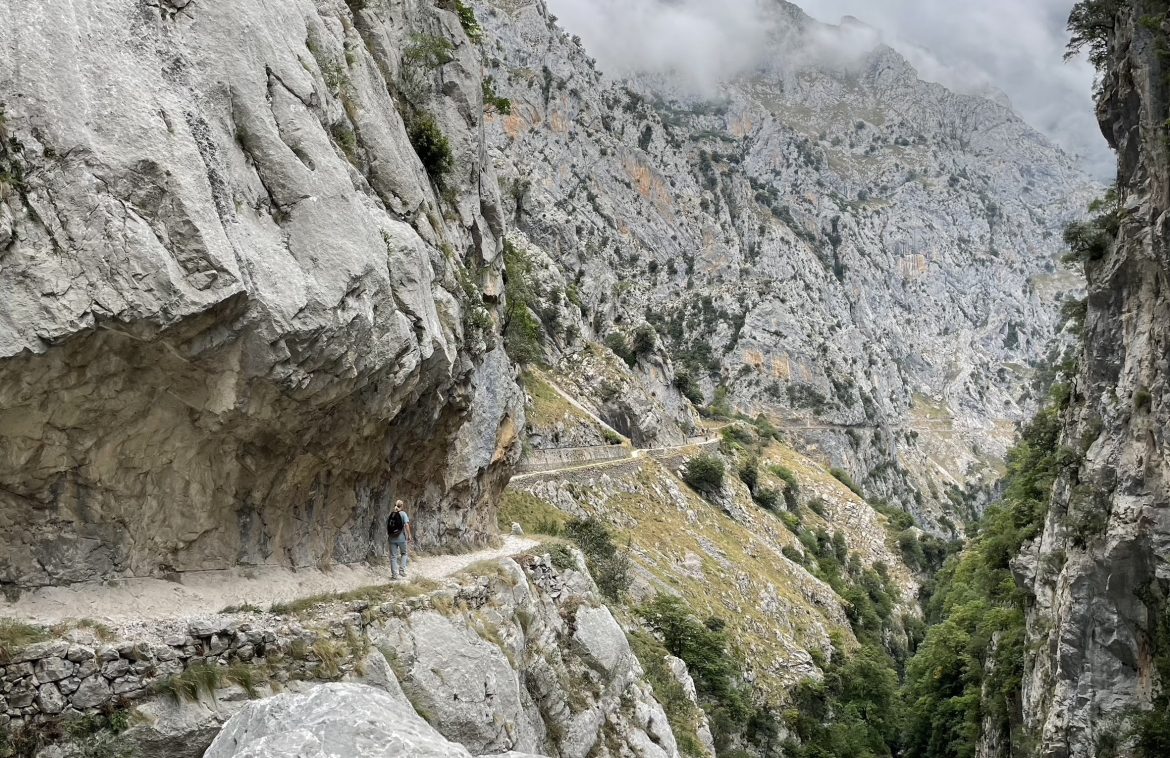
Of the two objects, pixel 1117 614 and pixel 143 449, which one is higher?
pixel 1117 614

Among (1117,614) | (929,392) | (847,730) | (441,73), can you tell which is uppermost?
(929,392)

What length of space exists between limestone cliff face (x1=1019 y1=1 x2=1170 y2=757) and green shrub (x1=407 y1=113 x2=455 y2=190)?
24.7m

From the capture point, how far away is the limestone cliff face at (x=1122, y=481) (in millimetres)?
24938

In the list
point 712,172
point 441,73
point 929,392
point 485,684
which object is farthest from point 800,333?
point 485,684

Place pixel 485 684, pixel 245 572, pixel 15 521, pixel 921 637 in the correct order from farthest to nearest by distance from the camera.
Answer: pixel 921 637
pixel 485 684
pixel 245 572
pixel 15 521

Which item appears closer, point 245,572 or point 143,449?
point 143,449

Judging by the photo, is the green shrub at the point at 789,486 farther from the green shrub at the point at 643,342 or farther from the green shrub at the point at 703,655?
Result: the green shrub at the point at 703,655

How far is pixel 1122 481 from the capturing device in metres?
26.4

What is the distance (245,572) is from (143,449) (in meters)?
3.05

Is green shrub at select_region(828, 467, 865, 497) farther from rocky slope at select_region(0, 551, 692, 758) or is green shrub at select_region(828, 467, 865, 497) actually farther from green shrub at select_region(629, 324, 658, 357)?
rocky slope at select_region(0, 551, 692, 758)

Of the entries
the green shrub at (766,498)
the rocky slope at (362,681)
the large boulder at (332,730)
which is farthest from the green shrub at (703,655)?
the green shrub at (766,498)

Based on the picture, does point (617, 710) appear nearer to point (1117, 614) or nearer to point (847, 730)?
point (1117, 614)

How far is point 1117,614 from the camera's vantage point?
85.7ft

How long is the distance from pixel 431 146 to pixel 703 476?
44.7 metres
